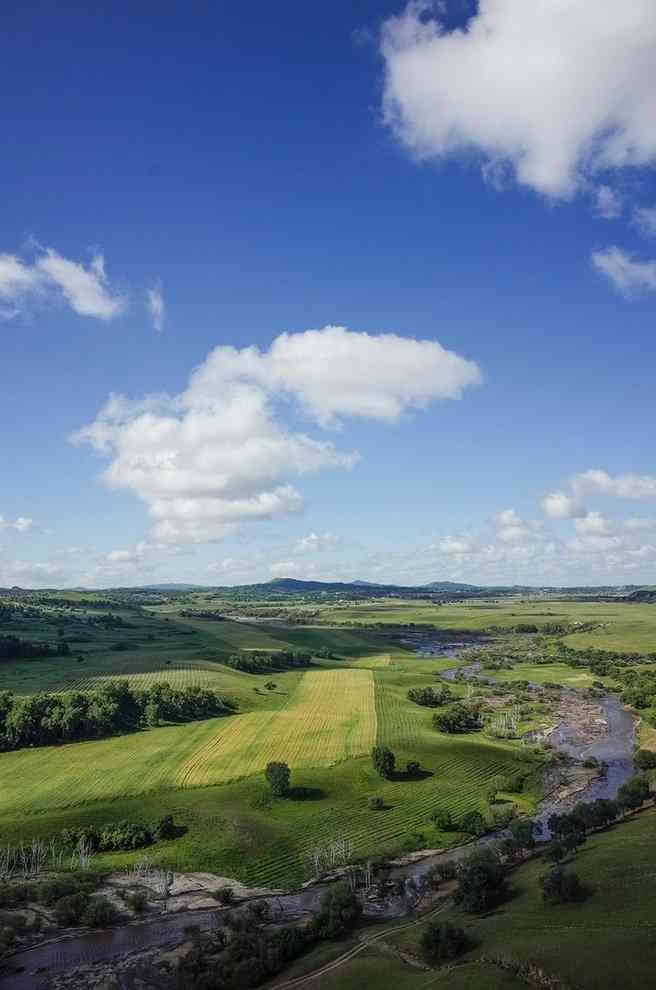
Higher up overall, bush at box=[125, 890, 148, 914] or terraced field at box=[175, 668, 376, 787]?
terraced field at box=[175, 668, 376, 787]

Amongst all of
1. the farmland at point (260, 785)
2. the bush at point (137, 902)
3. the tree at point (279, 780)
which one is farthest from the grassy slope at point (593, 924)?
the tree at point (279, 780)

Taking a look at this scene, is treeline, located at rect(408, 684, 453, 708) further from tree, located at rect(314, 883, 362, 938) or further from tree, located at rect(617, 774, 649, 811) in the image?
tree, located at rect(314, 883, 362, 938)

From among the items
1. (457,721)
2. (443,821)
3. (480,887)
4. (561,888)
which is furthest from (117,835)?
(457,721)

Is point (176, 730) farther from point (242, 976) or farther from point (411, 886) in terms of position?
point (242, 976)

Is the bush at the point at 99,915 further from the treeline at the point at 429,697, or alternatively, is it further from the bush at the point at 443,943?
the treeline at the point at 429,697

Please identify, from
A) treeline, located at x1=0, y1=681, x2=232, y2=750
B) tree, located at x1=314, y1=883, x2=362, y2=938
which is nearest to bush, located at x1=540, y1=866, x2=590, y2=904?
tree, located at x1=314, y1=883, x2=362, y2=938

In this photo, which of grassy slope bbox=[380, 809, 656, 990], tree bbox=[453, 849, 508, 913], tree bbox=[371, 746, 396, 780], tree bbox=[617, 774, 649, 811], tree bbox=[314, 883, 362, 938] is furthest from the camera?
tree bbox=[371, 746, 396, 780]
